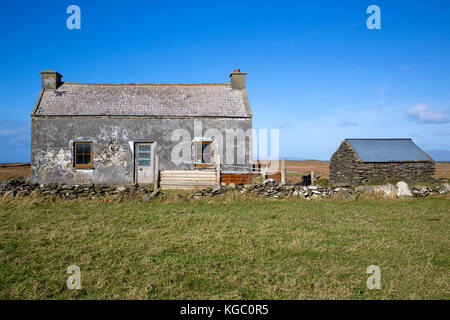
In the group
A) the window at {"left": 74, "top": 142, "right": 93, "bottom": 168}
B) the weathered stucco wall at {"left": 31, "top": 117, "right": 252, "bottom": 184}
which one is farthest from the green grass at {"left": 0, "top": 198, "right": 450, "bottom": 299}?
the window at {"left": 74, "top": 142, "right": 93, "bottom": 168}

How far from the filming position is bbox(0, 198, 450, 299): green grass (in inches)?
177

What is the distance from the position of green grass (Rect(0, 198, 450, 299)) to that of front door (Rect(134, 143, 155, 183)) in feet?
25.3

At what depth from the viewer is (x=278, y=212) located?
407 inches

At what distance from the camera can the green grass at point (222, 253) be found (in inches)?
177

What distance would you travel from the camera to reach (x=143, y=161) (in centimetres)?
1831

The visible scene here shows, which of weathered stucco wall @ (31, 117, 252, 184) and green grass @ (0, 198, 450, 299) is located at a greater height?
weathered stucco wall @ (31, 117, 252, 184)

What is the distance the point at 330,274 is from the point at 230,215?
16.3ft

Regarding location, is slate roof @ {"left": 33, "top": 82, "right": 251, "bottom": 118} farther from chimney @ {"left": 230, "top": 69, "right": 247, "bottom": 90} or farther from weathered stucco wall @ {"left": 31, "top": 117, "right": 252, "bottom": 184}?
weathered stucco wall @ {"left": 31, "top": 117, "right": 252, "bottom": 184}

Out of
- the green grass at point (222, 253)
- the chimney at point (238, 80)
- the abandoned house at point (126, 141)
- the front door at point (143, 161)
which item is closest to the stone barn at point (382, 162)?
the abandoned house at point (126, 141)

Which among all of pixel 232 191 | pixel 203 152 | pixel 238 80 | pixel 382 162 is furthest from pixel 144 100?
pixel 382 162
